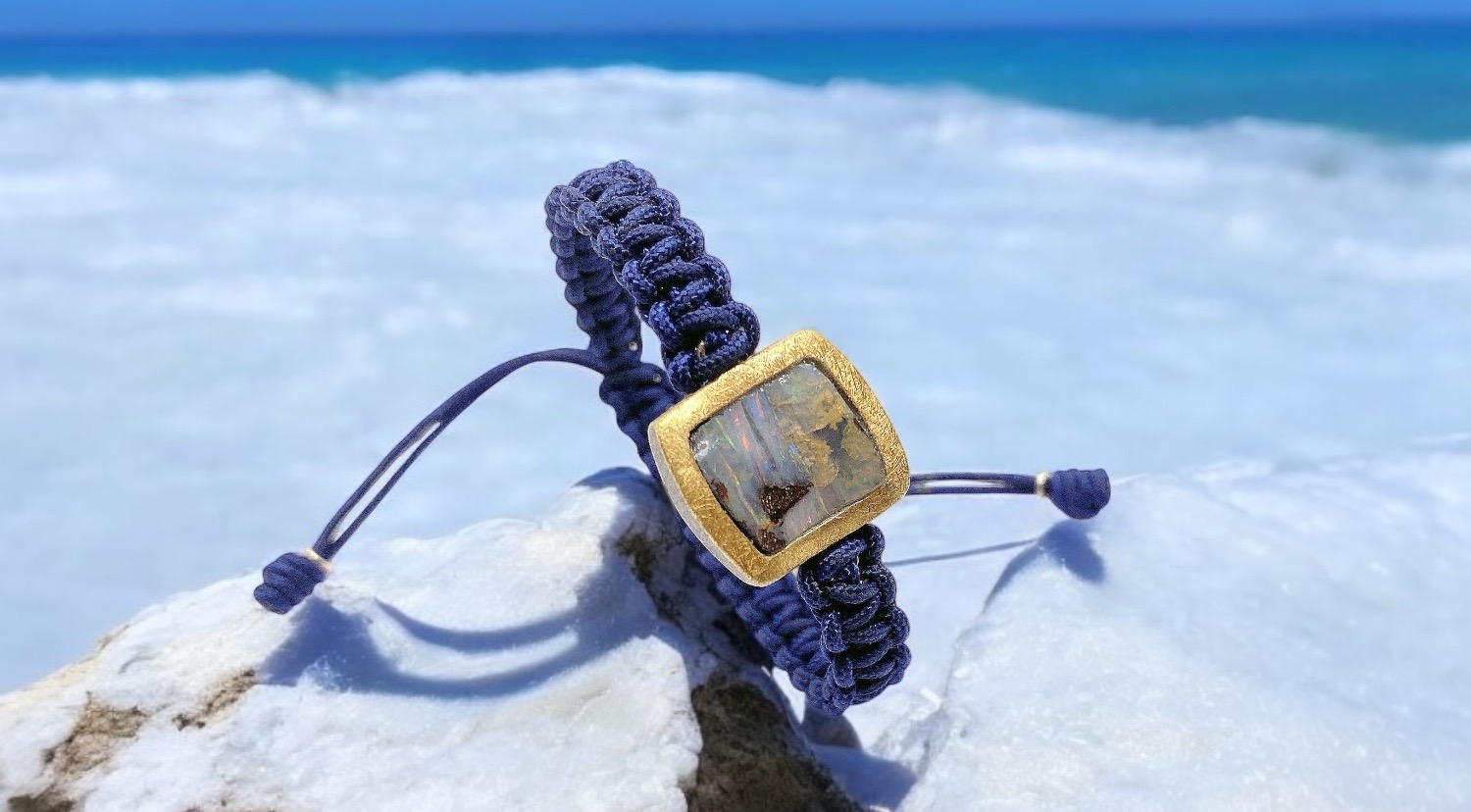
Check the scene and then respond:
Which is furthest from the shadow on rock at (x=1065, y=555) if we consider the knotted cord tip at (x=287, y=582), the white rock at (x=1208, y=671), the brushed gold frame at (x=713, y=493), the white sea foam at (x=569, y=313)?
the knotted cord tip at (x=287, y=582)

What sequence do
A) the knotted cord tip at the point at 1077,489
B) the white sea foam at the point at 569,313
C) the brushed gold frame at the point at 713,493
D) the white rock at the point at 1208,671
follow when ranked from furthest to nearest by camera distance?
the white sea foam at the point at 569,313 < the knotted cord tip at the point at 1077,489 < the white rock at the point at 1208,671 < the brushed gold frame at the point at 713,493

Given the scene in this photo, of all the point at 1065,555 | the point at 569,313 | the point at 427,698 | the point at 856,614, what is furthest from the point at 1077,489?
the point at 569,313

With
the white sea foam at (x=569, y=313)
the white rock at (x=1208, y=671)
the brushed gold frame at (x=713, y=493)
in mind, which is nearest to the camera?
the brushed gold frame at (x=713, y=493)

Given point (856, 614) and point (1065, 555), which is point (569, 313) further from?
point (856, 614)

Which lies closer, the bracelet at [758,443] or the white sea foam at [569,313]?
the bracelet at [758,443]

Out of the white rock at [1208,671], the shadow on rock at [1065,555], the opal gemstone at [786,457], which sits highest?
the opal gemstone at [786,457]

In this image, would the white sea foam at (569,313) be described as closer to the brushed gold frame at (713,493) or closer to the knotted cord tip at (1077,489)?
the knotted cord tip at (1077,489)

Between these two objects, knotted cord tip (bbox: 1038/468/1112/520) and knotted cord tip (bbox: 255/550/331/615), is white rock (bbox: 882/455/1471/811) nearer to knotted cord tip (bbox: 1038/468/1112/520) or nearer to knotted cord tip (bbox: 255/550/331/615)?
knotted cord tip (bbox: 1038/468/1112/520)

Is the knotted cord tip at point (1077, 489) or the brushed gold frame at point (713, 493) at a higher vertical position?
the brushed gold frame at point (713, 493)
